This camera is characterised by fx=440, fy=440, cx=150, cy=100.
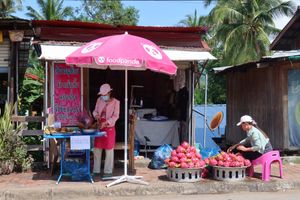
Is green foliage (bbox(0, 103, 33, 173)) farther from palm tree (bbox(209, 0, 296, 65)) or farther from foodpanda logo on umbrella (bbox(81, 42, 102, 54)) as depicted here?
palm tree (bbox(209, 0, 296, 65))

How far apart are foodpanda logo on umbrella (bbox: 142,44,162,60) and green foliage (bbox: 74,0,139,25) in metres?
26.8

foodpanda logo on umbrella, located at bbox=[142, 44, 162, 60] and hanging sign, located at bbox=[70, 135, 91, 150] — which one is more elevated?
foodpanda logo on umbrella, located at bbox=[142, 44, 162, 60]

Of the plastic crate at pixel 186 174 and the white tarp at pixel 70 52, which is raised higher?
the white tarp at pixel 70 52

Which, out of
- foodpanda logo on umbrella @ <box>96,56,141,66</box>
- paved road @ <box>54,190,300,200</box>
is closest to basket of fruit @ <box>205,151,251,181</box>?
paved road @ <box>54,190,300,200</box>

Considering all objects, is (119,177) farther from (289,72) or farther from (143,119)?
(289,72)

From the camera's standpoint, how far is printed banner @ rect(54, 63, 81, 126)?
9.52 metres

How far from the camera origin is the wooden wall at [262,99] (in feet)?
36.9

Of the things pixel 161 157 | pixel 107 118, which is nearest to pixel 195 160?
pixel 161 157

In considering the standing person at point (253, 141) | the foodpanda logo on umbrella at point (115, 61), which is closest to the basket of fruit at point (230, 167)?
the standing person at point (253, 141)

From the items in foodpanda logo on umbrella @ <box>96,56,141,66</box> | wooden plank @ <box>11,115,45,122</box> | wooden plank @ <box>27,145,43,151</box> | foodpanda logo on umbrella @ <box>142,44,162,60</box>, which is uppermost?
foodpanda logo on umbrella @ <box>142,44,162,60</box>

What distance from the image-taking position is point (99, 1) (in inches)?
1398

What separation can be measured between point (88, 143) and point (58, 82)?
2284 millimetres

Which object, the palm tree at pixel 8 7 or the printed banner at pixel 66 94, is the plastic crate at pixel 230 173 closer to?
the printed banner at pixel 66 94

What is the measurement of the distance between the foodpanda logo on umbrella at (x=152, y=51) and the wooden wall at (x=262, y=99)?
Answer: 4.45m
